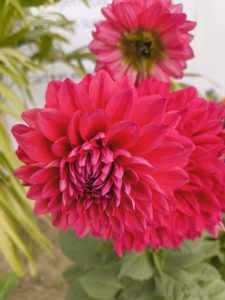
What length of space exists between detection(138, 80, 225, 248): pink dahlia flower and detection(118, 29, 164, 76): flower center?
0.07 m

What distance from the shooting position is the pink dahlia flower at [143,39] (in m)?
0.27

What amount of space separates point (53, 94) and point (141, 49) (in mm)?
141

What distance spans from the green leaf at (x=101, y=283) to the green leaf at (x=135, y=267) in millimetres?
65

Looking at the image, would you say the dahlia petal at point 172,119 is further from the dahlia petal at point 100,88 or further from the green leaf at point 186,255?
the green leaf at point 186,255

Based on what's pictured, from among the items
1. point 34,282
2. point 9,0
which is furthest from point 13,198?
point 9,0

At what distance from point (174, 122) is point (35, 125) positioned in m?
0.08

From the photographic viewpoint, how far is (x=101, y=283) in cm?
45

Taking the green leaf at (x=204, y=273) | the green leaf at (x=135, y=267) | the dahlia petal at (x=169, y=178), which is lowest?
the green leaf at (x=204, y=273)

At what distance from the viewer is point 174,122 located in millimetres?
207

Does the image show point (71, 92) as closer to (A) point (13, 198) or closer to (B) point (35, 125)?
(B) point (35, 125)

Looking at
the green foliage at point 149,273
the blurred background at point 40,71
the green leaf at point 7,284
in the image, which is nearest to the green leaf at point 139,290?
the green foliage at point 149,273

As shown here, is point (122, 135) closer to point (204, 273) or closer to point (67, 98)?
point (67, 98)

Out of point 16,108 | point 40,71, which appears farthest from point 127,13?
point 40,71

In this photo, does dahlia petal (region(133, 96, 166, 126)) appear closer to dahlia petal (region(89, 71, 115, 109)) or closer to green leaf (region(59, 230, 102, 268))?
dahlia petal (region(89, 71, 115, 109))
